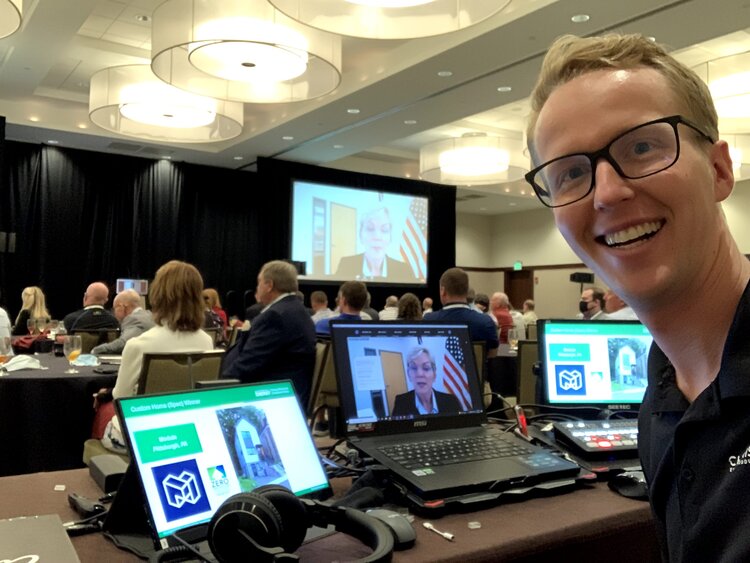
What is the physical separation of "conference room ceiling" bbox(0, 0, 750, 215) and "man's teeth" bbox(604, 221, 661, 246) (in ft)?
11.3

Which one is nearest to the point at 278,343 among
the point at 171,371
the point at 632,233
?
the point at 171,371

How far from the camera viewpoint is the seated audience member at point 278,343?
3.60m

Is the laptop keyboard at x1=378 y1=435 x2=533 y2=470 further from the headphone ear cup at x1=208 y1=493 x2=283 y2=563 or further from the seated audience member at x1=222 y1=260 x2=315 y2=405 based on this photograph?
the seated audience member at x1=222 y1=260 x2=315 y2=405

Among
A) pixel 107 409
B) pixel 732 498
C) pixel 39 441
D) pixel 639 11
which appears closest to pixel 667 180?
pixel 732 498

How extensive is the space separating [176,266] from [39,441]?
1.30 metres

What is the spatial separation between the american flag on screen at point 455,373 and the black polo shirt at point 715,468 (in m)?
0.76

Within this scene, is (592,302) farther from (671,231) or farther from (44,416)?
(671,231)

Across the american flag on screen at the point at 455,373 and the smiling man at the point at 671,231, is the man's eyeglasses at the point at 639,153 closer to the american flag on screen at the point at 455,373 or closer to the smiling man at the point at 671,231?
the smiling man at the point at 671,231

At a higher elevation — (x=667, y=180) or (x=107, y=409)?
(x=667, y=180)

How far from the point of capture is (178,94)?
258 inches

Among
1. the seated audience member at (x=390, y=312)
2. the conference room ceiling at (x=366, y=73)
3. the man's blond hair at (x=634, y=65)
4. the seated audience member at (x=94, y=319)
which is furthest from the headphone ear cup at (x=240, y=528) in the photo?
the seated audience member at (x=390, y=312)

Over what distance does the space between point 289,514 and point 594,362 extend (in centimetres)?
150

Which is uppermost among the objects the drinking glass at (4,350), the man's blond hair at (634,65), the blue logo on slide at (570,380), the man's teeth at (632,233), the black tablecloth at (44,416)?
the man's blond hair at (634,65)

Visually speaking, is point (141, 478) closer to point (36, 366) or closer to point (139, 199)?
point (36, 366)
